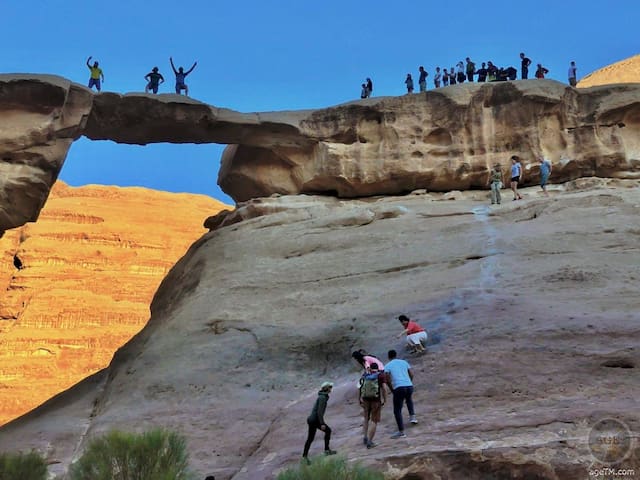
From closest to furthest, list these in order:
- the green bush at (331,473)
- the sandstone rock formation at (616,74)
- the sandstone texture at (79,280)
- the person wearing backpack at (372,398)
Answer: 1. the green bush at (331,473)
2. the person wearing backpack at (372,398)
3. the sandstone texture at (79,280)
4. the sandstone rock formation at (616,74)

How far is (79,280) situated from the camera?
165 feet

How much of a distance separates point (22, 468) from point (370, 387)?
502 cm

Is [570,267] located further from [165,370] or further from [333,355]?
[165,370]

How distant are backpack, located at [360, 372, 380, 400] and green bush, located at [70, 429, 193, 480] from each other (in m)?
2.63

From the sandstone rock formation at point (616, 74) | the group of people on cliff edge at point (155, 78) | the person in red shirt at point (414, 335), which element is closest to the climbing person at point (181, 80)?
the group of people on cliff edge at point (155, 78)

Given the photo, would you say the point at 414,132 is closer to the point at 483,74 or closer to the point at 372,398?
the point at 483,74

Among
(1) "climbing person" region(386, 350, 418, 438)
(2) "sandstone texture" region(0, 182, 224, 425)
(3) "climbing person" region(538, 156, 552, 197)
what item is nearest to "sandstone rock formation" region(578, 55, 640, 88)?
(2) "sandstone texture" region(0, 182, 224, 425)

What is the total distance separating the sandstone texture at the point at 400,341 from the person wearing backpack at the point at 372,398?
311 mm

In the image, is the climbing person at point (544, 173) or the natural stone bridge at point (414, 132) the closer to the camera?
the climbing person at point (544, 173)

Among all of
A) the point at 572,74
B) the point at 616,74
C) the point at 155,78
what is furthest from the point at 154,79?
the point at 616,74

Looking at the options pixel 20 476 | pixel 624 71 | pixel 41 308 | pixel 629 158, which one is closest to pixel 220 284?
pixel 20 476

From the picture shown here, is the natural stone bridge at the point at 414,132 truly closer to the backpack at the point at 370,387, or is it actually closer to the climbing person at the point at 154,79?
the climbing person at the point at 154,79

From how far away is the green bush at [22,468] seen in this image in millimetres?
11406

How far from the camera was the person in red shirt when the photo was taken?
14195 millimetres
